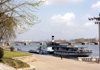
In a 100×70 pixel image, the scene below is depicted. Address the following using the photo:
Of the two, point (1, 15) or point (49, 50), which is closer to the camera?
point (1, 15)

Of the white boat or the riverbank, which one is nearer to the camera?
the riverbank

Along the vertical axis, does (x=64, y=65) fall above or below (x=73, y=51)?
above

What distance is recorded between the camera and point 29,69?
15.5m

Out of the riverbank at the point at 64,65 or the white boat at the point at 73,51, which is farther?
the white boat at the point at 73,51

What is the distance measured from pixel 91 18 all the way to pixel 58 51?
38297mm

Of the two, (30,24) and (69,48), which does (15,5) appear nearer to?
(30,24)

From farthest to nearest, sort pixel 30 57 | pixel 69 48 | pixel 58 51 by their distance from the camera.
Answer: pixel 58 51 → pixel 69 48 → pixel 30 57

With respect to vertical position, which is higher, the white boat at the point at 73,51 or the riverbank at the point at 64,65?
the riverbank at the point at 64,65

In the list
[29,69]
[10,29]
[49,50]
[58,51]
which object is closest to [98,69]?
[29,69]

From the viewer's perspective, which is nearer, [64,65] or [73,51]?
[64,65]

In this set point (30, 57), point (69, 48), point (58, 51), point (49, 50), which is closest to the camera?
point (30, 57)

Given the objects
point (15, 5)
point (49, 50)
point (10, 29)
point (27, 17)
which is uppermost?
point (15, 5)

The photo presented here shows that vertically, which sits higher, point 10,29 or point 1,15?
point 1,15

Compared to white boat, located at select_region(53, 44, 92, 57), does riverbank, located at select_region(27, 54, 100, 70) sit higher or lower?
higher
